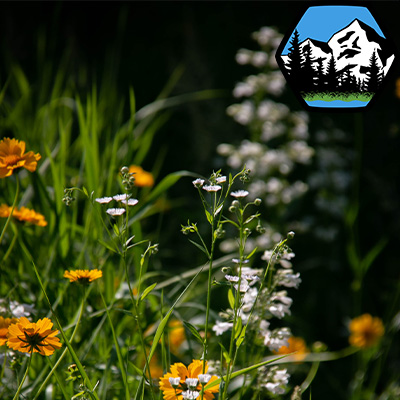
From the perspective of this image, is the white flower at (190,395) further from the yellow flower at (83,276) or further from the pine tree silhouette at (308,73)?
the pine tree silhouette at (308,73)

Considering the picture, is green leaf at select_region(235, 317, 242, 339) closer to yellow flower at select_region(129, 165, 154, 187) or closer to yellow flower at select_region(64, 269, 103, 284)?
yellow flower at select_region(64, 269, 103, 284)

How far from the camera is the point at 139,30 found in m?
2.58

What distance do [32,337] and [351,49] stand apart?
63cm

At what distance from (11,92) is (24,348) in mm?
2213

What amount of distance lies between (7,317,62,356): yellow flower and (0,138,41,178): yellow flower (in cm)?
26

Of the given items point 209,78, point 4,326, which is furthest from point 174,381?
point 209,78

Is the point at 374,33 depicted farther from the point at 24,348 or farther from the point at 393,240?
the point at 393,240

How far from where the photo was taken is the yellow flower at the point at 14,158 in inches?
33.0

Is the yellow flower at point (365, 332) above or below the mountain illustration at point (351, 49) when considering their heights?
below

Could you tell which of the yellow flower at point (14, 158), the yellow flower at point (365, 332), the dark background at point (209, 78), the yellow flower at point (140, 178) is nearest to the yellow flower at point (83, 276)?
the yellow flower at point (14, 158)

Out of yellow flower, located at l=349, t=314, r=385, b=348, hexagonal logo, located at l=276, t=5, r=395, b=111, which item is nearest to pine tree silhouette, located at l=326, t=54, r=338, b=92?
hexagonal logo, located at l=276, t=5, r=395, b=111

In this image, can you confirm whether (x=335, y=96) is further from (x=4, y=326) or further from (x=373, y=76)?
(x=4, y=326)

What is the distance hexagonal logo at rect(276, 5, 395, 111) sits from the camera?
78cm

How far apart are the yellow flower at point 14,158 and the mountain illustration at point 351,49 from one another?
1.54 feet
